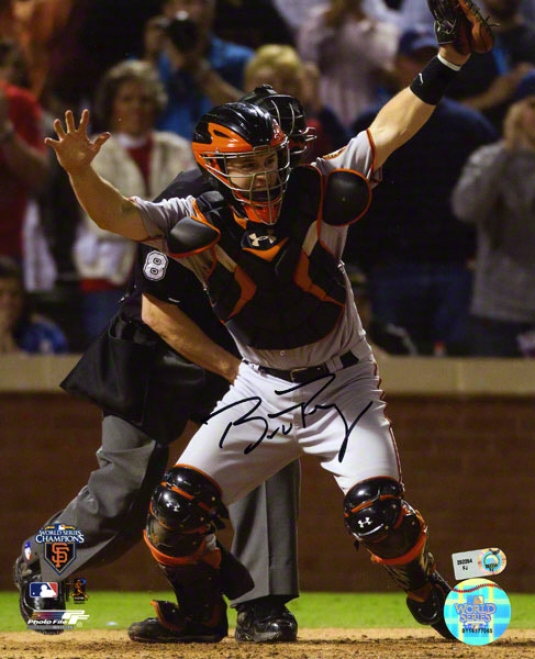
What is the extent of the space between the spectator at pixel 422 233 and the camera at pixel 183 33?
1.08 meters

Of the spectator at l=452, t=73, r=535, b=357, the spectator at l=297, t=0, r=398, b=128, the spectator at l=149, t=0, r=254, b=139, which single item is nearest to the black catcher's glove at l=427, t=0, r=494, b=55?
A: the spectator at l=452, t=73, r=535, b=357

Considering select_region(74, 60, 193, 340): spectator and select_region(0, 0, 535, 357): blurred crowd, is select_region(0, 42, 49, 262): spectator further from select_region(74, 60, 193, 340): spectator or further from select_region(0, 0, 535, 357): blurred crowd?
select_region(74, 60, 193, 340): spectator

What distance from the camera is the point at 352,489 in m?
3.84

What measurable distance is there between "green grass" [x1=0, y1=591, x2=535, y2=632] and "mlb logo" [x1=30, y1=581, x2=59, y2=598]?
1.40 ft

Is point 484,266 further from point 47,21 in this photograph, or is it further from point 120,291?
point 47,21

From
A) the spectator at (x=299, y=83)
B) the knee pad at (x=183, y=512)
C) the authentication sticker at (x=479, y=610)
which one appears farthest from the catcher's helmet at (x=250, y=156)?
the spectator at (x=299, y=83)

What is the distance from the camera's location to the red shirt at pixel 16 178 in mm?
6965

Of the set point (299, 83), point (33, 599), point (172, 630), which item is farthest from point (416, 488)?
point (33, 599)

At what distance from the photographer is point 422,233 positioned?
6.91m

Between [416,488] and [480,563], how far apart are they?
250cm

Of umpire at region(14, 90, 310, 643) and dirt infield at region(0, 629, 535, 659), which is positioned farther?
umpire at region(14, 90, 310, 643)

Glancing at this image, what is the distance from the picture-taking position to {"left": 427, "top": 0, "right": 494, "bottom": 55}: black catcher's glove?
3801mm

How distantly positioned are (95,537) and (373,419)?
1.28 m
